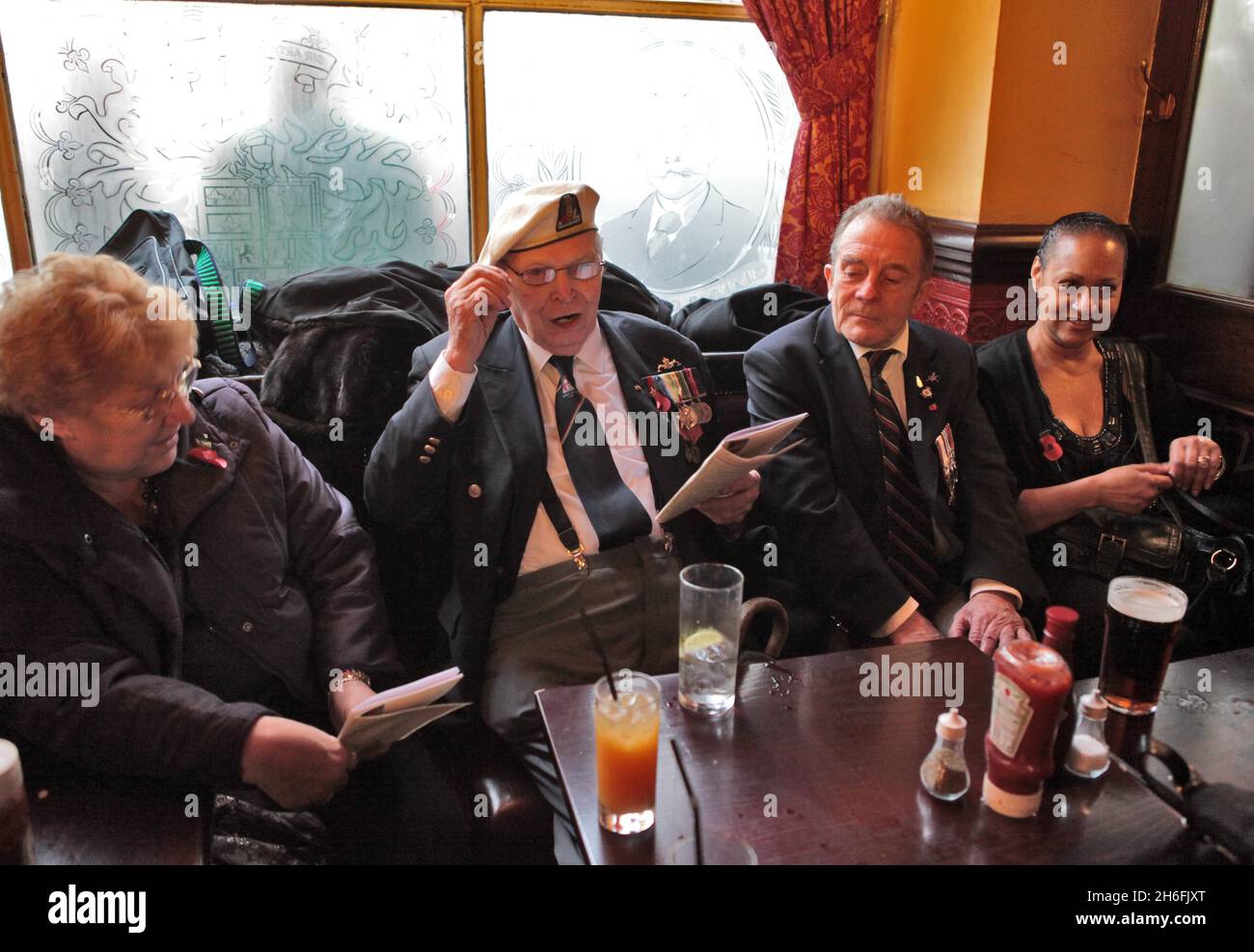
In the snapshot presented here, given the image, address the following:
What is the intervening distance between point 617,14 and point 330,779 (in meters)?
2.59

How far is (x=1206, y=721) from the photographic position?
1279mm

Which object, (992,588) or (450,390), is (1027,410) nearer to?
(992,588)

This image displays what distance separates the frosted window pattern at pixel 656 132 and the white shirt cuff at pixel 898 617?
1750mm

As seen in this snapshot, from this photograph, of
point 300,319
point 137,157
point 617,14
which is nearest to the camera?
point 300,319

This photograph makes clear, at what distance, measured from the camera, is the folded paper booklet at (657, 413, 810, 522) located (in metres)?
1.39

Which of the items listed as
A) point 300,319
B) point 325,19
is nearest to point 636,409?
point 300,319

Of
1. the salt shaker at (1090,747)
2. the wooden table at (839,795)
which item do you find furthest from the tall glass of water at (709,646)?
the salt shaker at (1090,747)

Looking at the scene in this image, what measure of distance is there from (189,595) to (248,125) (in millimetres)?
1832

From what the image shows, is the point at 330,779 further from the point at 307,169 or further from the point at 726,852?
the point at 307,169

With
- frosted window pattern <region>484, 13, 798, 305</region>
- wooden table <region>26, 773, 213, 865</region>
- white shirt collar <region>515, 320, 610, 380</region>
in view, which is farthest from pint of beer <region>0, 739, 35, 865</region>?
frosted window pattern <region>484, 13, 798, 305</region>

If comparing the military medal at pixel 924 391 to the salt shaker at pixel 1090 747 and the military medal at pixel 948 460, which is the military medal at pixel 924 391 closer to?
the military medal at pixel 948 460

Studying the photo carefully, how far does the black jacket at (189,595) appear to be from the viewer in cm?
129

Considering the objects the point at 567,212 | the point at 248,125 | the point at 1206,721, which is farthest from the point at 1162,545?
the point at 248,125

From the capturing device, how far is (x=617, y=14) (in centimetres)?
298
